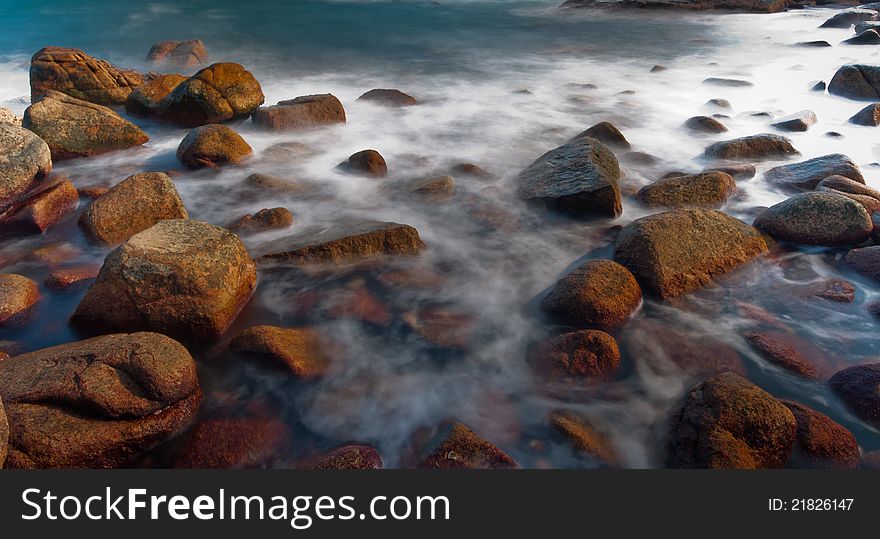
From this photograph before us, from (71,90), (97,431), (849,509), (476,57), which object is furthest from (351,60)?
(849,509)

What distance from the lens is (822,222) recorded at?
460 cm

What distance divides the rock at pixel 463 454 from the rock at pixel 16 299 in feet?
9.77

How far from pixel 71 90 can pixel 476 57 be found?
27.2 feet

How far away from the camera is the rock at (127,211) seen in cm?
472

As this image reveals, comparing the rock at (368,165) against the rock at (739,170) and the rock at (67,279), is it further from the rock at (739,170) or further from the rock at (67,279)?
the rock at (739,170)

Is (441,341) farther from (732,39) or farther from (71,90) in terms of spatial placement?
(732,39)

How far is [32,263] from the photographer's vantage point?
456cm

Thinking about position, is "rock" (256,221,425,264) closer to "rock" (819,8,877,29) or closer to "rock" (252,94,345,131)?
"rock" (252,94,345,131)

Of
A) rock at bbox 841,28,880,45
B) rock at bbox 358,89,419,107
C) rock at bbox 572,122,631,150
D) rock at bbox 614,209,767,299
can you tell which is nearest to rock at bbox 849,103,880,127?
rock at bbox 572,122,631,150

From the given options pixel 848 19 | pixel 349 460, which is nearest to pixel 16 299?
pixel 349 460

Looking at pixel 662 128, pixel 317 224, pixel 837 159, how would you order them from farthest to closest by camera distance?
pixel 662 128 → pixel 837 159 → pixel 317 224

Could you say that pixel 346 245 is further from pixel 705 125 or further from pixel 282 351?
pixel 705 125

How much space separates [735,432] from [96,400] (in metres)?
3.11

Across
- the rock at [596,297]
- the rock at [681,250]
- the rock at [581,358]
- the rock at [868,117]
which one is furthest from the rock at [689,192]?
the rock at [868,117]
